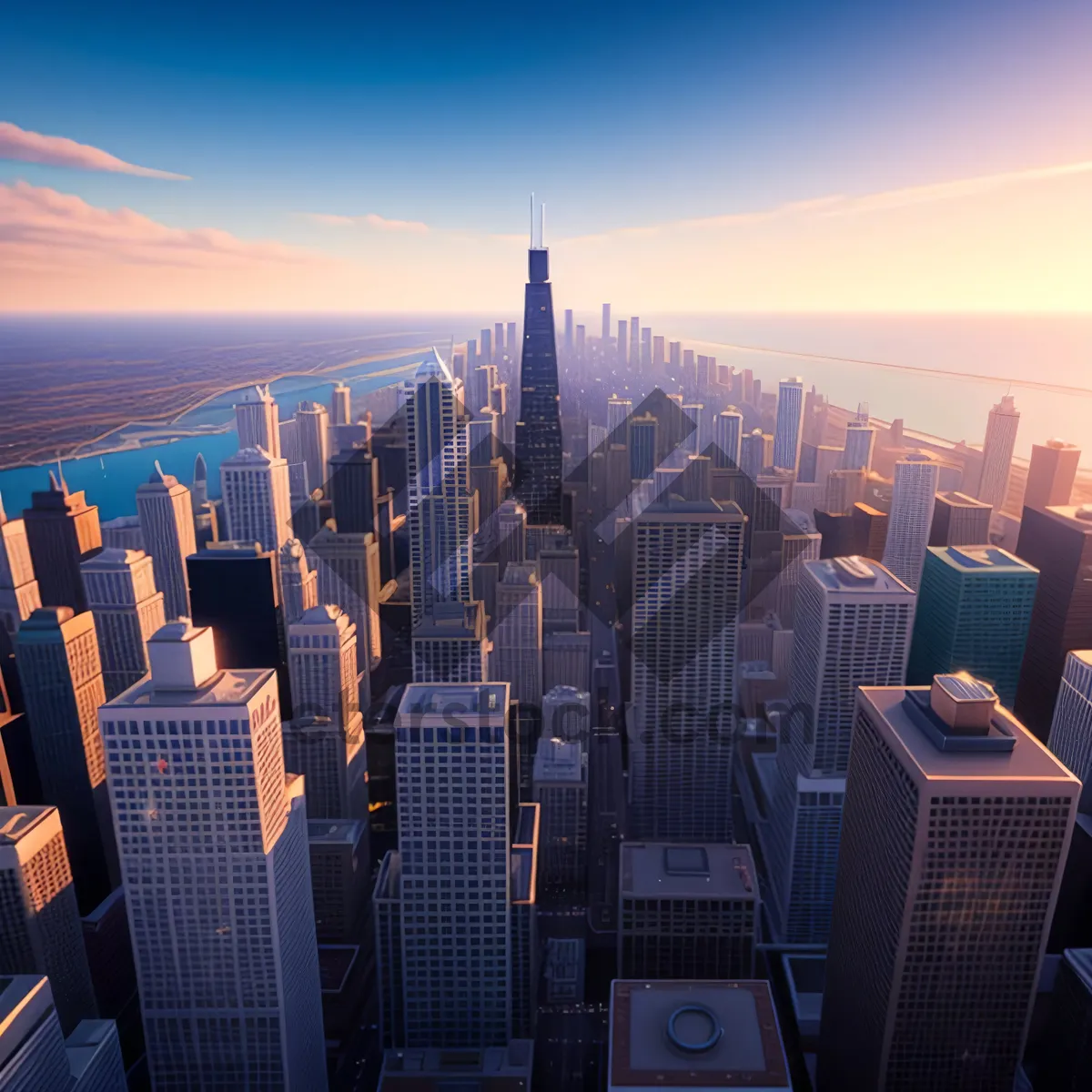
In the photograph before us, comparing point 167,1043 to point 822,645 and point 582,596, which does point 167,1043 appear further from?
point 582,596

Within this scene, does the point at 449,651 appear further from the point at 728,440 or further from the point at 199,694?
the point at 728,440


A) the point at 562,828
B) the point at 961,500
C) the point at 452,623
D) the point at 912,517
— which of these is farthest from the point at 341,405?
the point at 961,500

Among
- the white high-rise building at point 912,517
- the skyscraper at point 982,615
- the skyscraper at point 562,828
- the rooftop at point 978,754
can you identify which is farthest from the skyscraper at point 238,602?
the white high-rise building at point 912,517

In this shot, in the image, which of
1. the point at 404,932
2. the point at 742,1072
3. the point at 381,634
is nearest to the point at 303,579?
the point at 381,634

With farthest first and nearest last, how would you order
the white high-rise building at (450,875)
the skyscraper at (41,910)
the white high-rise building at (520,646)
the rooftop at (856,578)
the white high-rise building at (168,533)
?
the white high-rise building at (520,646) → the white high-rise building at (168,533) → the rooftop at (856,578) → the skyscraper at (41,910) → the white high-rise building at (450,875)

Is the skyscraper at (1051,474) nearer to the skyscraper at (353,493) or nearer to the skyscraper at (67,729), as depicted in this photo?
the skyscraper at (353,493)

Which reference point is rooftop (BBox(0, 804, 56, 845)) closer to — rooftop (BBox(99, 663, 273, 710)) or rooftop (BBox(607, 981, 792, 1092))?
rooftop (BBox(99, 663, 273, 710))

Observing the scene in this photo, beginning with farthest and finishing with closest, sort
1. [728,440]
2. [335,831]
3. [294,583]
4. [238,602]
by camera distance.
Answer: [728,440], [294,583], [238,602], [335,831]
